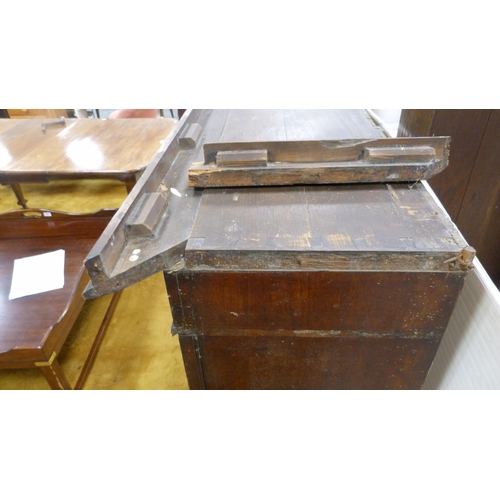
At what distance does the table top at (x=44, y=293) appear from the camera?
49.1 inches

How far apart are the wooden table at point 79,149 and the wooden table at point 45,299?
25cm

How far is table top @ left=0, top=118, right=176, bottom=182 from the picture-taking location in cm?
206

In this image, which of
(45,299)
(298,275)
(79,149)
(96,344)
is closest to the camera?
(298,275)

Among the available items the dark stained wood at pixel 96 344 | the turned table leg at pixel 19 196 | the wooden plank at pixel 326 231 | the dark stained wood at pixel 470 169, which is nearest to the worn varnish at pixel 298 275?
the wooden plank at pixel 326 231

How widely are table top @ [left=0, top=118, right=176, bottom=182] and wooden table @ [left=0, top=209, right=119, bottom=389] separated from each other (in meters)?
0.26

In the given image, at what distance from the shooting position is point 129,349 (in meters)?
1.67

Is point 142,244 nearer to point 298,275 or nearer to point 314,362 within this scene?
point 298,275

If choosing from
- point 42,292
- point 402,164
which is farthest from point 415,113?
point 42,292

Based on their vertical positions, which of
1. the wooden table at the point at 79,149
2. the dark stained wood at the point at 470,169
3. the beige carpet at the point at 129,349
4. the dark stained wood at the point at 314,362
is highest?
the dark stained wood at the point at 470,169

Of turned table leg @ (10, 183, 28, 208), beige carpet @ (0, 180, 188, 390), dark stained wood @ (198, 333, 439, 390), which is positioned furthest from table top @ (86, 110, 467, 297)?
turned table leg @ (10, 183, 28, 208)

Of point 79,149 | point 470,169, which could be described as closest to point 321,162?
point 470,169

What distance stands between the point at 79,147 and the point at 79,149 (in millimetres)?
36

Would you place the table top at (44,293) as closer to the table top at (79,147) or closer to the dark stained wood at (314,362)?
the table top at (79,147)

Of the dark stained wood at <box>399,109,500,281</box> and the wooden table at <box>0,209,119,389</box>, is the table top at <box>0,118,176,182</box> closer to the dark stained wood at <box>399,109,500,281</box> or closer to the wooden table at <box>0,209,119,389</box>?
the wooden table at <box>0,209,119,389</box>
